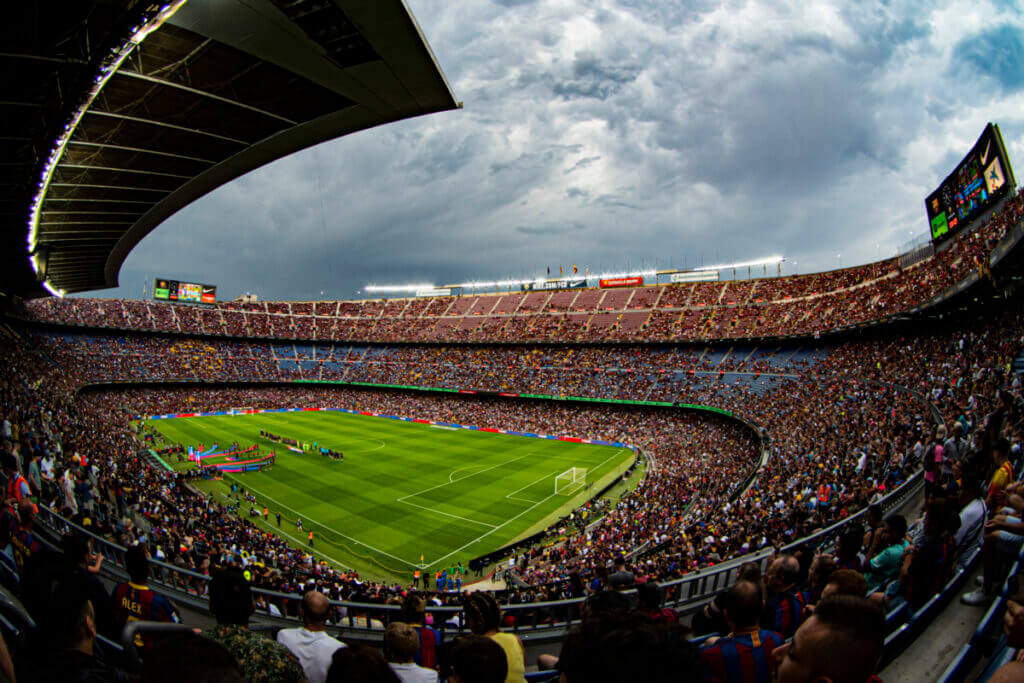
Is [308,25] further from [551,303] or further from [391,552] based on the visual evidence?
[551,303]

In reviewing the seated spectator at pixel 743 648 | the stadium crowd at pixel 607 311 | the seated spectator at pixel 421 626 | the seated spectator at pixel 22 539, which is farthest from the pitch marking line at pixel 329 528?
the stadium crowd at pixel 607 311

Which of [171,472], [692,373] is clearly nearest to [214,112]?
[171,472]

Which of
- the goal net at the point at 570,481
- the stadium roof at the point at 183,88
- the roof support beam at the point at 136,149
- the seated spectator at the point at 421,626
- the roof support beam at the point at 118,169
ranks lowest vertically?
the goal net at the point at 570,481

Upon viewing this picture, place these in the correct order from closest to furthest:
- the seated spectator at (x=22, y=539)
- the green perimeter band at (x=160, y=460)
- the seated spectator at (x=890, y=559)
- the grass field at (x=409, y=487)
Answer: the seated spectator at (x=890, y=559)
the seated spectator at (x=22, y=539)
the grass field at (x=409, y=487)
the green perimeter band at (x=160, y=460)

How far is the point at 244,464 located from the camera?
3372 cm

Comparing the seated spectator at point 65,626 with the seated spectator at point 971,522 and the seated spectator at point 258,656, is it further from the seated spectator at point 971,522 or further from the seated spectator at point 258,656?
the seated spectator at point 971,522

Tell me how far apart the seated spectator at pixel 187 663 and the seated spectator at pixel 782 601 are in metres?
4.40

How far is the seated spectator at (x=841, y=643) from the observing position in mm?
2310

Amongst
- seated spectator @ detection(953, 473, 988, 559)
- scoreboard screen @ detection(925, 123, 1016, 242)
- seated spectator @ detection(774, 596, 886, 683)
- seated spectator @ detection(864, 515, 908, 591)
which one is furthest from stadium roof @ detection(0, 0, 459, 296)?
scoreboard screen @ detection(925, 123, 1016, 242)

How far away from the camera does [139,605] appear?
14.6ft

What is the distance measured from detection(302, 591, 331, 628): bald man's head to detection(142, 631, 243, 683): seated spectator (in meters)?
1.91

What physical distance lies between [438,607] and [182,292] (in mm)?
85888

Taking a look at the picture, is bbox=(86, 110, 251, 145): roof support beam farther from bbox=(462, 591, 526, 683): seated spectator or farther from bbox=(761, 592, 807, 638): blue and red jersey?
bbox=(761, 592, 807, 638): blue and red jersey

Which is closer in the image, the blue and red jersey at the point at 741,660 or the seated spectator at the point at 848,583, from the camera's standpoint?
the blue and red jersey at the point at 741,660
